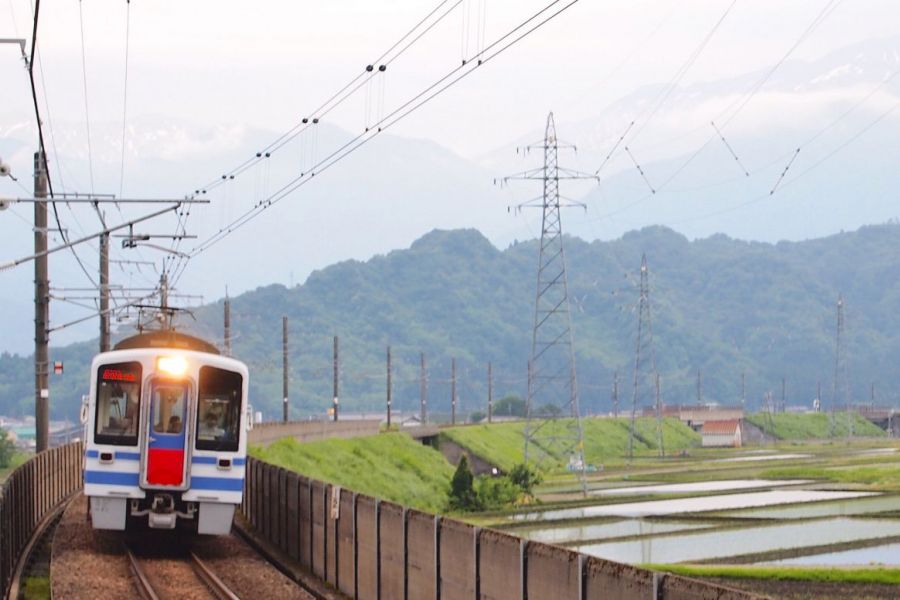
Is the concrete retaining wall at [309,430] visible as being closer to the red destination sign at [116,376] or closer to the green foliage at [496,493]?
the green foliage at [496,493]

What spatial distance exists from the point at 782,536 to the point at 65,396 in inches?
6696

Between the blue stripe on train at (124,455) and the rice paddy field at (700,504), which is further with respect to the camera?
the rice paddy field at (700,504)

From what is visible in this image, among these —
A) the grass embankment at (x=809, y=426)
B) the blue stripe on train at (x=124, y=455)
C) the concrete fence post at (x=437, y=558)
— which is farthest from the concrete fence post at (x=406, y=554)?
the grass embankment at (x=809, y=426)

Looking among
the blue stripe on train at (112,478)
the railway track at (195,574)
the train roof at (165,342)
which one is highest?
the train roof at (165,342)

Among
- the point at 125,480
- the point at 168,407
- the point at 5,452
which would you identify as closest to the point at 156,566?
the point at 125,480

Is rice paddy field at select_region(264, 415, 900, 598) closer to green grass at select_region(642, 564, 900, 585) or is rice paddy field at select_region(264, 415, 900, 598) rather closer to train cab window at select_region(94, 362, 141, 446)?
green grass at select_region(642, 564, 900, 585)

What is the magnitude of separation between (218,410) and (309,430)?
36.4 meters

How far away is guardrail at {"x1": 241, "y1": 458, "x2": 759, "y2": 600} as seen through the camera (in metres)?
11.9

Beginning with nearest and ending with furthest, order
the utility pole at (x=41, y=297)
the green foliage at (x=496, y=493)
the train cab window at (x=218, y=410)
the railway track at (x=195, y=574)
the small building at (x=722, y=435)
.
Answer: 1. the railway track at (x=195, y=574)
2. the train cab window at (x=218, y=410)
3. the utility pole at (x=41, y=297)
4. the green foliage at (x=496, y=493)
5. the small building at (x=722, y=435)

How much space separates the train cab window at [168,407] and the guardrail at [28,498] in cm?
222

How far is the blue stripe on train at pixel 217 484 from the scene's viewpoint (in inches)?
874

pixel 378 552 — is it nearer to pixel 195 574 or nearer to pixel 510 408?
pixel 195 574

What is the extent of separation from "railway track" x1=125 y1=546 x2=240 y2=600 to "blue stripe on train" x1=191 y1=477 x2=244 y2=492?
115 cm

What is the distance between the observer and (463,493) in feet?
163
